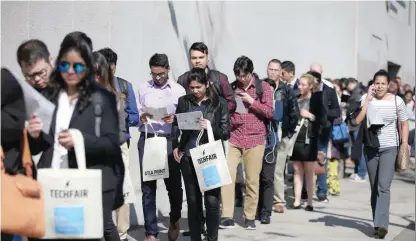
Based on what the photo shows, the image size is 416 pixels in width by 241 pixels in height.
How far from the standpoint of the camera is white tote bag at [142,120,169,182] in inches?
309

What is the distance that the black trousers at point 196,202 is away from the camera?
737 cm

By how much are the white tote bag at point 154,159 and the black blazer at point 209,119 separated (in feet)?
1.00

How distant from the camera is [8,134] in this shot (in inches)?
193

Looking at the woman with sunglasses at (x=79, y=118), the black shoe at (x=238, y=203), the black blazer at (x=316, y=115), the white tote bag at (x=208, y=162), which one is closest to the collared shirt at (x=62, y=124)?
the woman with sunglasses at (x=79, y=118)

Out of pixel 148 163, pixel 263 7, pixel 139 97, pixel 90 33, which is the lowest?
pixel 148 163

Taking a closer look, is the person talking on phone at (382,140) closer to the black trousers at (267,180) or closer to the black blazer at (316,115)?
the black trousers at (267,180)

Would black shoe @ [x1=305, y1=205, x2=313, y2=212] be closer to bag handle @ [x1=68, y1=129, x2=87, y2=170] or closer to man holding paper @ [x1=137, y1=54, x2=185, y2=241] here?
man holding paper @ [x1=137, y1=54, x2=185, y2=241]

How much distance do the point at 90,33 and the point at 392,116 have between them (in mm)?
3329

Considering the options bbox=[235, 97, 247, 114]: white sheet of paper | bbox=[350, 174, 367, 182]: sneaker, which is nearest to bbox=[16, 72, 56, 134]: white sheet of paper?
bbox=[235, 97, 247, 114]: white sheet of paper

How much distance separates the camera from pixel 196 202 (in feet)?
24.5

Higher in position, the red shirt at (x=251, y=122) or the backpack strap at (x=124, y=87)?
the backpack strap at (x=124, y=87)

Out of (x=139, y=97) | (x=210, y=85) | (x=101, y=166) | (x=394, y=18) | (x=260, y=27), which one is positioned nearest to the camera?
(x=101, y=166)

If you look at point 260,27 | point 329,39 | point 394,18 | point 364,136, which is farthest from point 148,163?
point 394,18

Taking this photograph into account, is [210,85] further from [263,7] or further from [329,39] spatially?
[329,39]
